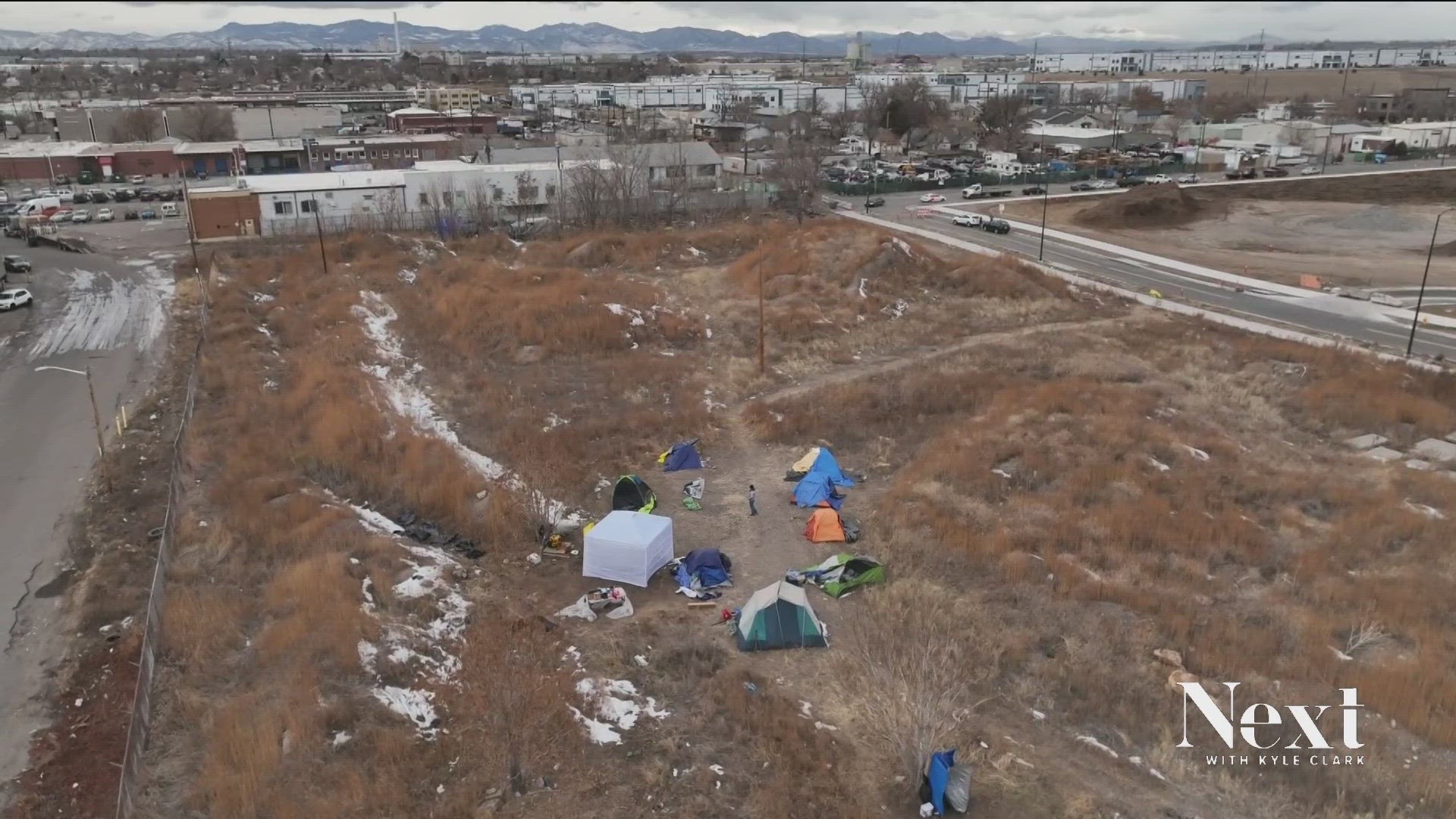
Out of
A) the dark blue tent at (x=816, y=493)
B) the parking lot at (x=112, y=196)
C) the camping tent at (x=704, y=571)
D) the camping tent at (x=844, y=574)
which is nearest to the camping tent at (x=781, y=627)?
the camping tent at (x=844, y=574)

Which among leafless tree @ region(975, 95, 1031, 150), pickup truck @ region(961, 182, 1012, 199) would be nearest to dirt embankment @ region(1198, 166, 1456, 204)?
pickup truck @ region(961, 182, 1012, 199)

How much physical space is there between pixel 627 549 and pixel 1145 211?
4552cm

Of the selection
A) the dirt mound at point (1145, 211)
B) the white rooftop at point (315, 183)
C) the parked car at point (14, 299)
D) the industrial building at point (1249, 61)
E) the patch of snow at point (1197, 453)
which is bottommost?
the patch of snow at point (1197, 453)

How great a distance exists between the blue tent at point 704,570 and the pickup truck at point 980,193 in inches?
1888

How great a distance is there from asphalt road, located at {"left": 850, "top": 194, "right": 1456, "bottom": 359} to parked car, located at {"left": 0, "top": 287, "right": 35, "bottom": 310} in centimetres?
3957

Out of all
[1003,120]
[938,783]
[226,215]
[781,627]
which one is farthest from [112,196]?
[1003,120]

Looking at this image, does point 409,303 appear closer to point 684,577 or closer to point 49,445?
point 49,445

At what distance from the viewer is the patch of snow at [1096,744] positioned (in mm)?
10805

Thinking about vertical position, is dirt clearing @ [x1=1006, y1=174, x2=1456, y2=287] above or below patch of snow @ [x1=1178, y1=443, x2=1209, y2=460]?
above

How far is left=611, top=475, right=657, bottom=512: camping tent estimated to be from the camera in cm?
1734

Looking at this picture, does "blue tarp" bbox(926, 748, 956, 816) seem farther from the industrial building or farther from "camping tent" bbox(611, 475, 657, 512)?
the industrial building

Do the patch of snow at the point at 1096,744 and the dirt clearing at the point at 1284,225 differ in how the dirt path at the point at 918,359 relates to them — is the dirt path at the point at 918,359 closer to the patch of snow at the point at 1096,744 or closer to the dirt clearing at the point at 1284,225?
the dirt clearing at the point at 1284,225

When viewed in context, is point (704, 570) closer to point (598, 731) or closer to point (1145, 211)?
point (598, 731)

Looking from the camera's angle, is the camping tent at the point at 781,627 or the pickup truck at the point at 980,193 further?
the pickup truck at the point at 980,193
